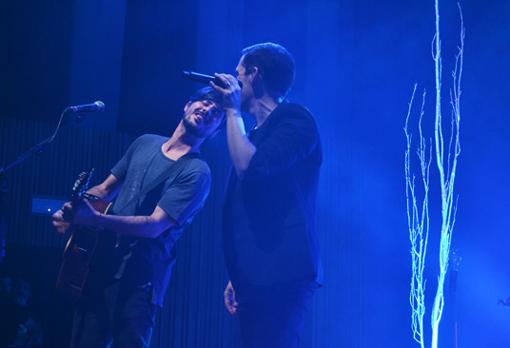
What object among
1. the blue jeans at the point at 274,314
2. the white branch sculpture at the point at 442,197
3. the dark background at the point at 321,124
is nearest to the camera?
the blue jeans at the point at 274,314

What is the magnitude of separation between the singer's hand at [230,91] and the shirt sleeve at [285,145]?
0.18 m

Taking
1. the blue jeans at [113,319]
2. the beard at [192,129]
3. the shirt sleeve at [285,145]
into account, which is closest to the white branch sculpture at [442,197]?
the beard at [192,129]

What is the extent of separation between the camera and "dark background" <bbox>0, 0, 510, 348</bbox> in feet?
18.5

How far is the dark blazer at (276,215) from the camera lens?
79.4 inches

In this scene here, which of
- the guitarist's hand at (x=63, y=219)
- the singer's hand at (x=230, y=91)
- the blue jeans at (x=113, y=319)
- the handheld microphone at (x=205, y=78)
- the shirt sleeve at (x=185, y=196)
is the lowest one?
the blue jeans at (x=113, y=319)

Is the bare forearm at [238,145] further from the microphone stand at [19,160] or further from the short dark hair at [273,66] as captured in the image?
the microphone stand at [19,160]

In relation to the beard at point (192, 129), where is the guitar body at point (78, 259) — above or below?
below

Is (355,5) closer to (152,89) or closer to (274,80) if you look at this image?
(152,89)

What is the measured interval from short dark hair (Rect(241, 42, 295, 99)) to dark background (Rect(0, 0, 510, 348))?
363 centimetres

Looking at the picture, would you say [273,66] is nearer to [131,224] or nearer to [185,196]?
[185,196]

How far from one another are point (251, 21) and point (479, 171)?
348cm

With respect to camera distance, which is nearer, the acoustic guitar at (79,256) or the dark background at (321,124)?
the acoustic guitar at (79,256)

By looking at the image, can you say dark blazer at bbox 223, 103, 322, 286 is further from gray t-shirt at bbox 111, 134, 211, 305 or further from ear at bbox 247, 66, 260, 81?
gray t-shirt at bbox 111, 134, 211, 305

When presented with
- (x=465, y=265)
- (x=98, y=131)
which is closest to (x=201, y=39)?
(x=98, y=131)
